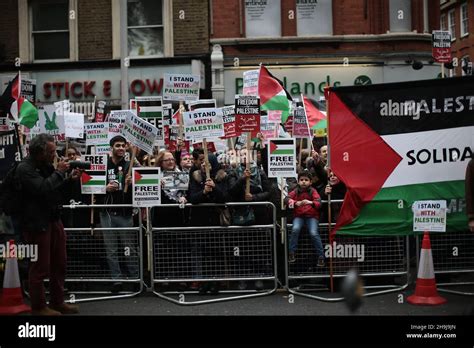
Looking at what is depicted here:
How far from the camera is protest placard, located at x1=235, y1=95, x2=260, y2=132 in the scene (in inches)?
300

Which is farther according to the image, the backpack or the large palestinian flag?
the backpack

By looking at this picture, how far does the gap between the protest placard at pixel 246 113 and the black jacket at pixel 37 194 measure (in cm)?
246

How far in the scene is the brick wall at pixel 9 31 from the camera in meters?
16.1

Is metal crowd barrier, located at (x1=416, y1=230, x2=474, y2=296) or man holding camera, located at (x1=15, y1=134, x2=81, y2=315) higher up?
man holding camera, located at (x1=15, y1=134, x2=81, y2=315)

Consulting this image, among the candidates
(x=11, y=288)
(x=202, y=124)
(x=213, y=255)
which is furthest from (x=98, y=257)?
(x=202, y=124)

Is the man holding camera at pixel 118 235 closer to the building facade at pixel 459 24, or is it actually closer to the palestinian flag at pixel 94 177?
the palestinian flag at pixel 94 177

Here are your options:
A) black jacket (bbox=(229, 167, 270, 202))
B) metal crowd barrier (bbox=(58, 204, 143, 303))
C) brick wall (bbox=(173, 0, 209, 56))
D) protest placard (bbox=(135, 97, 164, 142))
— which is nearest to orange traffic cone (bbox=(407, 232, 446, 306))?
black jacket (bbox=(229, 167, 270, 202))

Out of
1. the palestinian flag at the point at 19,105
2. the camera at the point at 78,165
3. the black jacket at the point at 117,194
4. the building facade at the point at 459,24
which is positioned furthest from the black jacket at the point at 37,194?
the building facade at the point at 459,24

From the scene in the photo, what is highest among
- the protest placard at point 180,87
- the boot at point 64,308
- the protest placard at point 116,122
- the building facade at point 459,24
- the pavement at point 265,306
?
the building facade at point 459,24

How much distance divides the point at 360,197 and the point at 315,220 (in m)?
1.16

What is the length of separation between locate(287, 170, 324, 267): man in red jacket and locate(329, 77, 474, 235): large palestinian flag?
107cm

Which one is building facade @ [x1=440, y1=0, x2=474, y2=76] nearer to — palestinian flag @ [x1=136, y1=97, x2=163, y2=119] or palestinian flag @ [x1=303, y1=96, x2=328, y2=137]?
palestinian flag @ [x1=303, y1=96, x2=328, y2=137]
